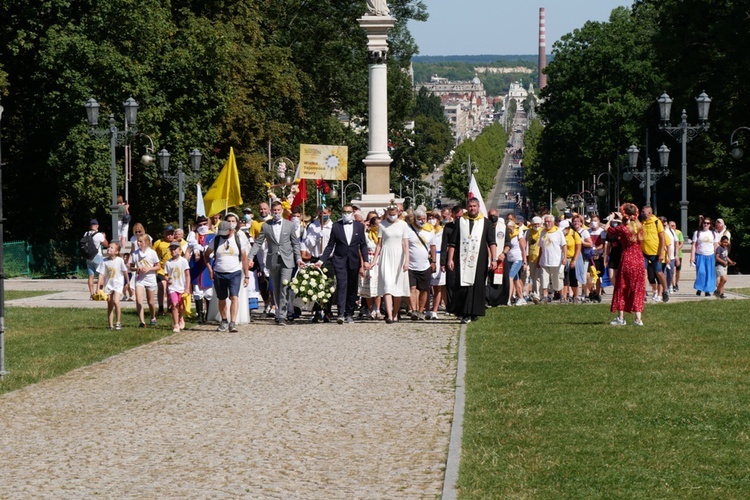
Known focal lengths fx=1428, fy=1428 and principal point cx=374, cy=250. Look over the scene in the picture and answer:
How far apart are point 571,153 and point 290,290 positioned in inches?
2274

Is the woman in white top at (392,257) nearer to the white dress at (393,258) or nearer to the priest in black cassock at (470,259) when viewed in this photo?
the white dress at (393,258)

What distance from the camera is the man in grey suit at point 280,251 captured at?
2147 cm

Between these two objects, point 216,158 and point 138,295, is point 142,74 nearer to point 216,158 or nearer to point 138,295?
point 216,158

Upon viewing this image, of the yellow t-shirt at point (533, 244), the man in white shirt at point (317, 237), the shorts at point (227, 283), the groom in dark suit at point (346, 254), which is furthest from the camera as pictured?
the yellow t-shirt at point (533, 244)

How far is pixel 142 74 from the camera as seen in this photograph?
132 feet

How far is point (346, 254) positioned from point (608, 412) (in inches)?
424

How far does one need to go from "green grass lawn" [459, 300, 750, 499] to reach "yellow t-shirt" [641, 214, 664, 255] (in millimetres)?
5256

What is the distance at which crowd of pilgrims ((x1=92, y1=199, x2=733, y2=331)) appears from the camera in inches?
789

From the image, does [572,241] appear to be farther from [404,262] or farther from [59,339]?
[59,339]

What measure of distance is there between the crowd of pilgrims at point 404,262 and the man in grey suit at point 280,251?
2 centimetres

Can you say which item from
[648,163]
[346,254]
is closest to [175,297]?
[346,254]

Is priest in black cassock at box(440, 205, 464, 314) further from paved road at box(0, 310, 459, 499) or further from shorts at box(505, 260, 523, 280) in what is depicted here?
shorts at box(505, 260, 523, 280)

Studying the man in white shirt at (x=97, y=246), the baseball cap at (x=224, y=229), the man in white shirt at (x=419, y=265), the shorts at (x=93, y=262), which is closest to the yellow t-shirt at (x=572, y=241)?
the man in white shirt at (x=419, y=265)

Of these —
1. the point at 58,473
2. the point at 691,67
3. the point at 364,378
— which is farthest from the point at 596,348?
the point at 691,67
